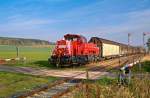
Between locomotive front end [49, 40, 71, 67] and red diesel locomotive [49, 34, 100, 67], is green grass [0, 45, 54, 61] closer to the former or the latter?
red diesel locomotive [49, 34, 100, 67]

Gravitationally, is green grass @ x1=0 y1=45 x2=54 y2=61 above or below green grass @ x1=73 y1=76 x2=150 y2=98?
above

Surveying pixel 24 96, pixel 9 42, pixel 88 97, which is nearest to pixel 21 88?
pixel 24 96

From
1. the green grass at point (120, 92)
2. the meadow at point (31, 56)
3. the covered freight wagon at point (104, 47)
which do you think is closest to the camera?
the green grass at point (120, 92)

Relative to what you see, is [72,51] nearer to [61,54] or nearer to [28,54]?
[61,54]

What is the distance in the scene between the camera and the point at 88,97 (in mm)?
10750

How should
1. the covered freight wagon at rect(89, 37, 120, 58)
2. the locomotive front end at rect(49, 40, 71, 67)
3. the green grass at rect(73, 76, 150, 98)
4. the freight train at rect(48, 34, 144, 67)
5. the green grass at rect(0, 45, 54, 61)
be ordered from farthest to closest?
the green grass at rect(0, 45, 54, 61)
the covered freight wagon at rect(89, 37, 120, 58)
the freight train at rect(48, 34, 144, 67)
the locomotive front end at rect(49, 40, 71, 67)
the green grass at rect(73, 76, 150, 98)

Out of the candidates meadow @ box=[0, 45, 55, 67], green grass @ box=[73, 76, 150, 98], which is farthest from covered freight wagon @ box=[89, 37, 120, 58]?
green grass @ box=[73, 76, 150, 98]

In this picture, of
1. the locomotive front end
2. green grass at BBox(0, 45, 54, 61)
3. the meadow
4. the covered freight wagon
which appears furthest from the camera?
green grass at BBox(0, 45, 54, 61)

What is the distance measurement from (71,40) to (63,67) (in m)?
2.99

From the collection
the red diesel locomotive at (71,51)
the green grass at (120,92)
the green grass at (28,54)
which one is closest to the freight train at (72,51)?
the red diesel locomotive at (71,51)

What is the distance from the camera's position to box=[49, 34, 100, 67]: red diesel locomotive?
32656 millimetres

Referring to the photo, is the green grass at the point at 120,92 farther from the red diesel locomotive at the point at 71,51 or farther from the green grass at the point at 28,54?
the green grass at the point at 28,54

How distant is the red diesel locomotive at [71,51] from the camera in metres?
32.7

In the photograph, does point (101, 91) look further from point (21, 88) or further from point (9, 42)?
point (9, 42)
